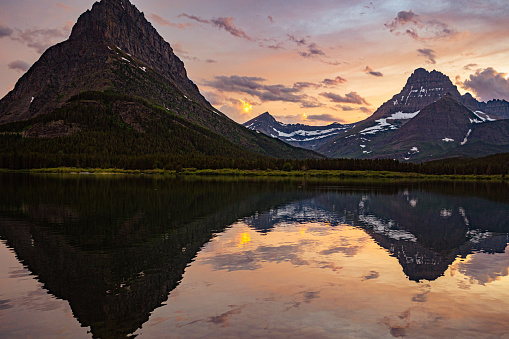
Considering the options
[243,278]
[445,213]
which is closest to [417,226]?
[445,213]

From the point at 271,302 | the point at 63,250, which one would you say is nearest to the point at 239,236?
the point at 63,250

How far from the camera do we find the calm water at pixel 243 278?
18.0 meters

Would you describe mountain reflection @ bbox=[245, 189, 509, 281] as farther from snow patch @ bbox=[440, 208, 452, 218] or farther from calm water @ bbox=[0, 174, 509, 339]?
calm water @ bbox=[0, 174, 509, 339]

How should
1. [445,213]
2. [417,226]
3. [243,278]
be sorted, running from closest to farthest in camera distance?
[243,278], [417,226], [445,213]

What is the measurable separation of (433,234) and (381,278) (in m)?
23.6

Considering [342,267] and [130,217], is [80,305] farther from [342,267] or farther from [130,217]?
[130,217]

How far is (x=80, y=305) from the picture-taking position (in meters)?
20.0

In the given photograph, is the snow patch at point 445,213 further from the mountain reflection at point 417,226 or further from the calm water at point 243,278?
the calm water at point 243,278

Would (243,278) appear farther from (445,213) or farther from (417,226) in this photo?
(445,213)

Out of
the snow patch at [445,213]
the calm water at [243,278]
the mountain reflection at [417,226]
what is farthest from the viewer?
the snow patch at [445,213]

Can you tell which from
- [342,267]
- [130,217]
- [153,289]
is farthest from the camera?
[130,217]

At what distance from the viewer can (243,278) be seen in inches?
1014

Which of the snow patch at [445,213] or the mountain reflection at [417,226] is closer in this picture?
the mountain reflection at [417,226]

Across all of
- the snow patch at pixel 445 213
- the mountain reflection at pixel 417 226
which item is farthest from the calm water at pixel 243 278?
the snow patch at pixel 445 213
